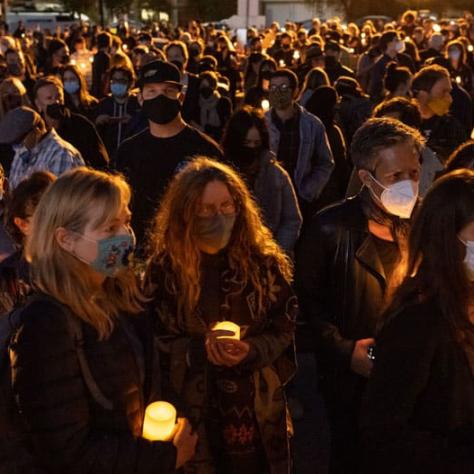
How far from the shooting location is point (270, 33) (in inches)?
794

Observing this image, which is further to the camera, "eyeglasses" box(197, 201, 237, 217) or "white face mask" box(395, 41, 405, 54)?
"white face mask" box(395, 41, 405, 54)

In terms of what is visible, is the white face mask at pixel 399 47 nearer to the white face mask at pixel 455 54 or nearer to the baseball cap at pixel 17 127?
the white face mask at pixel 455 54

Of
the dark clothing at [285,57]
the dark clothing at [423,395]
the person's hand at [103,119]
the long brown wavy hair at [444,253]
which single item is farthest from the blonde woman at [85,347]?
the dark clothing at [285,57]

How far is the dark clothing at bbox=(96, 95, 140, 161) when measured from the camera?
7172 mm

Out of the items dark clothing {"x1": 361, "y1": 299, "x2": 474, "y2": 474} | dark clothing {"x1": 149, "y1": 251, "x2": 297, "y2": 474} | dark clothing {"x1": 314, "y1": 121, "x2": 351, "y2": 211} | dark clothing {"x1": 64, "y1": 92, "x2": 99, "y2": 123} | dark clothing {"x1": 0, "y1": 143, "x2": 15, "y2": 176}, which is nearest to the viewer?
dark clothing {"x1": 361, "y1": 299, "x2": 474, "y2": 474}

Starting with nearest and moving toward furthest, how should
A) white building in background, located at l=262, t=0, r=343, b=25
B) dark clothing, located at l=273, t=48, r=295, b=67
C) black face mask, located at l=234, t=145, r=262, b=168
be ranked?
black face mask, located at l=234, t=145, r=262, b=168
dark clothing, located at l=273, t=48, r=295, b=67
white building in background, located at l=262, t=0, r=343, b=25

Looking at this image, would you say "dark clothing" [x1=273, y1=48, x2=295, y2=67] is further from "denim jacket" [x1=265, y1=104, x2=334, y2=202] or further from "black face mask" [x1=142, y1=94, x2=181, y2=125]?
"black face mask" [x1=142, y1=94, x2=181, y2=125]

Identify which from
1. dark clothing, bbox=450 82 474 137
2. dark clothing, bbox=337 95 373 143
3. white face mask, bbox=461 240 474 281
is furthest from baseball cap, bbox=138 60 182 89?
dark clothing, bbox=450 82 474 137

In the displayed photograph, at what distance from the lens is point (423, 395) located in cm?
190

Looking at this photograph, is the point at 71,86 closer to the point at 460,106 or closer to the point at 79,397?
the point at 460,106

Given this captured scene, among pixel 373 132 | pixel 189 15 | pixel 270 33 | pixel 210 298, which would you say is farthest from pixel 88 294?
pixel 189 15

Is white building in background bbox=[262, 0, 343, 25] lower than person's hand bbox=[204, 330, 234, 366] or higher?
lower

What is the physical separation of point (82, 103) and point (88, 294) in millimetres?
6389

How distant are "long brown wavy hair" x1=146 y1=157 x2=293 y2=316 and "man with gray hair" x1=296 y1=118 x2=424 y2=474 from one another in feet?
0.87
